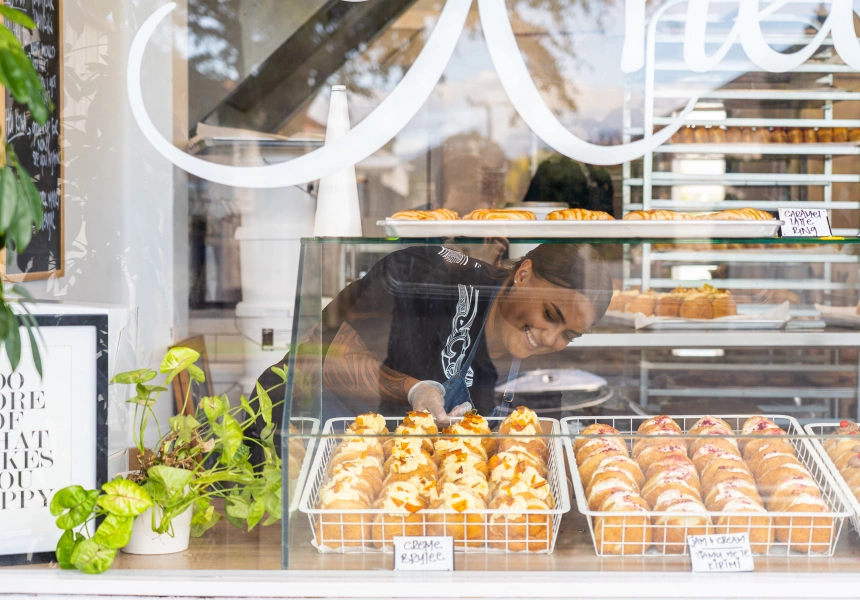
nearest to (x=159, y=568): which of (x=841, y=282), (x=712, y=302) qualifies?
(x=712, y=302)

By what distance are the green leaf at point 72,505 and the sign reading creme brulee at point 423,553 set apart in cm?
51

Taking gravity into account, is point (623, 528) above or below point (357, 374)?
below

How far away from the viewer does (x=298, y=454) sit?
1.30m

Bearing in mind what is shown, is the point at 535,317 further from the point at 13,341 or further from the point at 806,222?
the point at 13,341

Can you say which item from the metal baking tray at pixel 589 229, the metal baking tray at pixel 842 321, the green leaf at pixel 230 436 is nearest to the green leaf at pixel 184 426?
the green leaf at pixel 230 436

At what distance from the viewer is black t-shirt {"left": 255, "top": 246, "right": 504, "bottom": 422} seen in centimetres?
186

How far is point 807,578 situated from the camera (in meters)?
1.26

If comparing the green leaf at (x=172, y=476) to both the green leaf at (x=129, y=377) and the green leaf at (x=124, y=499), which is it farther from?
the green leaf at (x=129, y=377)

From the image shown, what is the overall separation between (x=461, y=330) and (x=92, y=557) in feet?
3.27

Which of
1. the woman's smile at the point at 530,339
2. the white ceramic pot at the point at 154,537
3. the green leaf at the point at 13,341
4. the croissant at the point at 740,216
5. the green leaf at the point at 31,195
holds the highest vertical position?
the croissant at the point at 740,216

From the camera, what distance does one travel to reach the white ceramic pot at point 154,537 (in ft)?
4.58

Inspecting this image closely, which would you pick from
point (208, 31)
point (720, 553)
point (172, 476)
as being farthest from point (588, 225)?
point (208, 31)

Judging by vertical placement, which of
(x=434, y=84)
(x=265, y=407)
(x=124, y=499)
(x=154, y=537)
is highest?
(x=434, y=84)

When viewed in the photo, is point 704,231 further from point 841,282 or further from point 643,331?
point 841,282
